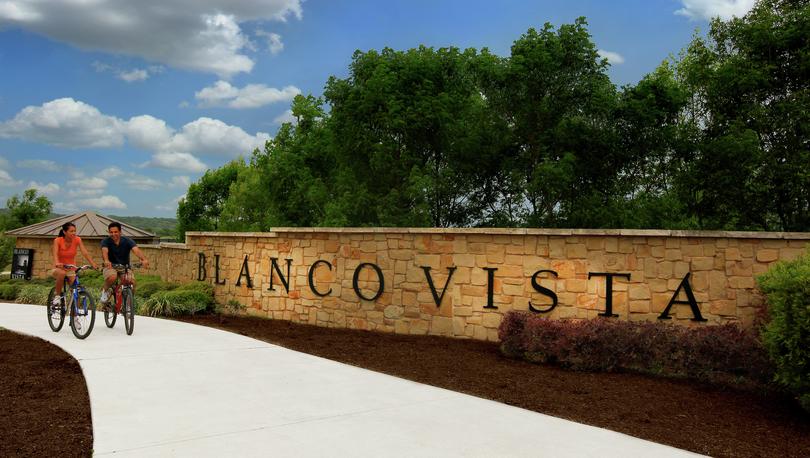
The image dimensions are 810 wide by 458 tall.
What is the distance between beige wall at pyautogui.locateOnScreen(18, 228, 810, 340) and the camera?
10062mm

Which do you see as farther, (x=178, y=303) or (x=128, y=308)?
(x=178, y=303)

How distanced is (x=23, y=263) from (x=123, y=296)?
60.5ft

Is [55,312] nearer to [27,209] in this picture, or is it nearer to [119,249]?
[119,249]

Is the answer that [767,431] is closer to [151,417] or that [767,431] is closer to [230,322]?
[151,417]

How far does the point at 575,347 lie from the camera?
924 cm

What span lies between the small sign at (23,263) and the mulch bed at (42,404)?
1838cm

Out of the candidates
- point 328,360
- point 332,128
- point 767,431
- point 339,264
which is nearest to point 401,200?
point 332,128

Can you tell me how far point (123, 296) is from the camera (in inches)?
415

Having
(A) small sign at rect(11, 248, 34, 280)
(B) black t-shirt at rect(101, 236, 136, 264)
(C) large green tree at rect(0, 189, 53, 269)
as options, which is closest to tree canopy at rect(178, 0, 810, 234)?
(B) black t-shirt at rect(101, 236, 136, 264)

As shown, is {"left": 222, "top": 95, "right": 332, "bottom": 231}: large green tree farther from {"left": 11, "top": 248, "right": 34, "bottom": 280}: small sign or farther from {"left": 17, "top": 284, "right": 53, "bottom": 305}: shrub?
{"left": 11, "top": 248, "right": 34, "bottom": 280}: small sign

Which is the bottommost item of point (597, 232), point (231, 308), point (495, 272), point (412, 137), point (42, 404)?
point (42, 404)

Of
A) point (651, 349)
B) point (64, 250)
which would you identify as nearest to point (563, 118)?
point (651, 349)

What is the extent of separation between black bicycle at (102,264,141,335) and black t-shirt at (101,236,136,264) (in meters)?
0.16

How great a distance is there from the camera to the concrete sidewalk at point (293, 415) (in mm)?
5238
